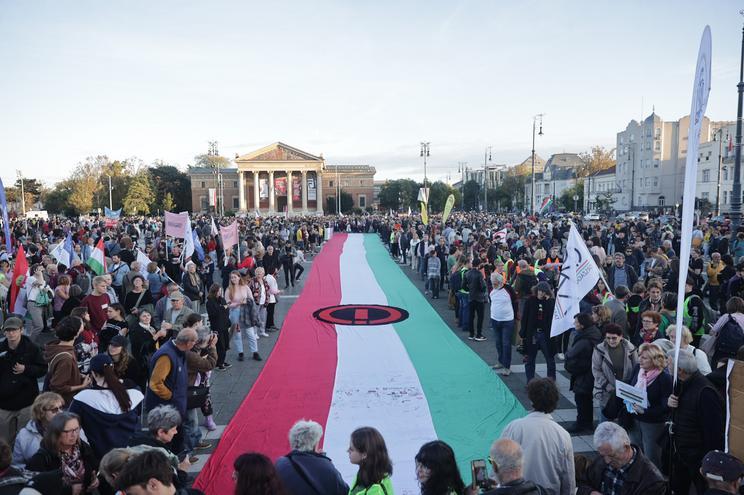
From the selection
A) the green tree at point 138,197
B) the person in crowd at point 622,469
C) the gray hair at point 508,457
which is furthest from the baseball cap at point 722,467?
the green tree at point 138,197

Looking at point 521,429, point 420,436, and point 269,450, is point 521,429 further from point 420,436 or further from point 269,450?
point 269,450

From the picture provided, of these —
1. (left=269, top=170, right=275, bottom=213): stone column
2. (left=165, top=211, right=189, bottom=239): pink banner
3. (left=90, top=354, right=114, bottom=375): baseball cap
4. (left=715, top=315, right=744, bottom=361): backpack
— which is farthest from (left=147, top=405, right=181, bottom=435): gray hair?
(left=269, top=170, right=275, bottom=213): stone column

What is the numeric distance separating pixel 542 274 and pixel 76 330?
8849 mm

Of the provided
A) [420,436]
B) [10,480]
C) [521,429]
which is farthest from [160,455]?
[420,436]

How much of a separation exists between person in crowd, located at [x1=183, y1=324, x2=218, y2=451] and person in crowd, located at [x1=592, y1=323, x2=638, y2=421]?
4507 millimetres

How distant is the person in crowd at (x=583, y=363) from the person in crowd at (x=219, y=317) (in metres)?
5.56

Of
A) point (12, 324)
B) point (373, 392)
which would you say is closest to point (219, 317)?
point (373, 392)

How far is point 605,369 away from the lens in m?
5.59

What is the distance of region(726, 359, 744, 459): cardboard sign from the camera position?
382cm

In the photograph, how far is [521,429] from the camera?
3.90 m

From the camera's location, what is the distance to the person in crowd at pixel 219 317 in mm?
8500

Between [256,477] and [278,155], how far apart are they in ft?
308

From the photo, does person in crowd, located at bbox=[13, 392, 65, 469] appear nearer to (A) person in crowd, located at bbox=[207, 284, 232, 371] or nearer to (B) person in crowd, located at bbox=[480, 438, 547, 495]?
(B) person in crowd, located at bbox=[480, 438, 547, 495]

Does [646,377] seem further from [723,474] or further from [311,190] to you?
[311,190]
